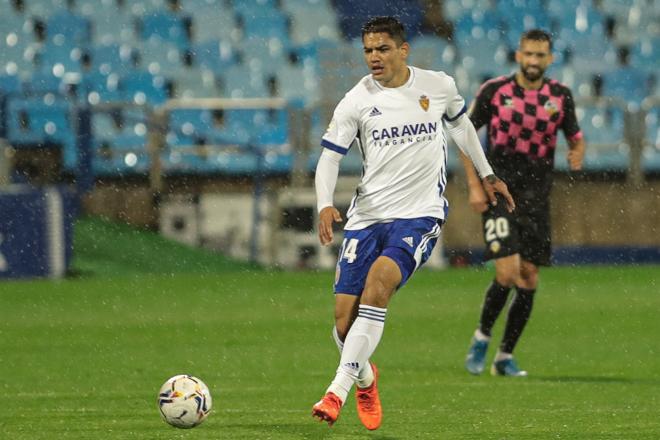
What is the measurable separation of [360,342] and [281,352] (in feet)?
12.9

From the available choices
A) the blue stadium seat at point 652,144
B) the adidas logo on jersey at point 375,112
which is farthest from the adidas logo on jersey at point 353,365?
the blue stadium seat at point 652,144

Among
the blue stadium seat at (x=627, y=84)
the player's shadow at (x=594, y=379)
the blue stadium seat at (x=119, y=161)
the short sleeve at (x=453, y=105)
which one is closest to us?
the short sleeve at (x=453, y=105)

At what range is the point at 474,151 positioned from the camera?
7.28 m

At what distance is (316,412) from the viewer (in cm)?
589

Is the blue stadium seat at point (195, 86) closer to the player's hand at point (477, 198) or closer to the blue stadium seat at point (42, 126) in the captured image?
the blue stadium seat at point (42, 126)

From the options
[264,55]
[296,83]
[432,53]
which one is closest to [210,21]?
[264,55]

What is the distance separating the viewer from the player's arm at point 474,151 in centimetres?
718

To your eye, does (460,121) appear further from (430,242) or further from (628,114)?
(628,114)

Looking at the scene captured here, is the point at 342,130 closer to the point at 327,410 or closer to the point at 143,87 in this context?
the point at 327,410

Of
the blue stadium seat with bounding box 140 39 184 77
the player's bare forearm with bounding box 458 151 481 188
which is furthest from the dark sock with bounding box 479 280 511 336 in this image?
the blue stadium seat with bounding box 140 39 184 77

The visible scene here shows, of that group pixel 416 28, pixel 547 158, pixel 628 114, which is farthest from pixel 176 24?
pixel 547 158

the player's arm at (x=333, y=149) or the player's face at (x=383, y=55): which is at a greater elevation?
the player's face at (x=383, y=55)

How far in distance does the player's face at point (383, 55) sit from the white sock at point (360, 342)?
1151 millimetres

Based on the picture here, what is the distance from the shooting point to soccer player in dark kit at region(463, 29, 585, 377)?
29.0ft
